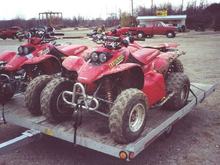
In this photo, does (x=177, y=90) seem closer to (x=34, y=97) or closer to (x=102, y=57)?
(x=102, y=57)

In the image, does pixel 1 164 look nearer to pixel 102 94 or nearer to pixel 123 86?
pixel 102 94

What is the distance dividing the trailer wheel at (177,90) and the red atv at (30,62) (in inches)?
82.7

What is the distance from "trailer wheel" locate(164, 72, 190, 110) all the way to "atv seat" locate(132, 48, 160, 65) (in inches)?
20.5

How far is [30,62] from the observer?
236 inches

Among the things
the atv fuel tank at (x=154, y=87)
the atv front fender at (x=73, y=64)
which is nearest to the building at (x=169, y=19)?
the atv fuel tank at (x=154, y=87)

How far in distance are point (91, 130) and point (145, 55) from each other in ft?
5.35

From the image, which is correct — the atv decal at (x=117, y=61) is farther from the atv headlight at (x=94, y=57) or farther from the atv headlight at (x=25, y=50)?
the atv headlight at (x=25, y=50)

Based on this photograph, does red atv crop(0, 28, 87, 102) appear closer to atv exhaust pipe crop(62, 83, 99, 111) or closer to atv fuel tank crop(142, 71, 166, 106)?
atv exhaust pipe crop(62, 83, 99, 111)

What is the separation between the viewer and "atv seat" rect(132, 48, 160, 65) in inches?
210

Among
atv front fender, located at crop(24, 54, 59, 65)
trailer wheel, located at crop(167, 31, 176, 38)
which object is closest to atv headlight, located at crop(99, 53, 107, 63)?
atv front fender, located at crop(24, 54, 59, 65)

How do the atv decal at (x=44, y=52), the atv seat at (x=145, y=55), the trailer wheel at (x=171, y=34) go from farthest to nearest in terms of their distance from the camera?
1. the trailer wheel at (x=171, y=34)
2. the atv decal at (x=44, y=52)
3. the atv seat at (x=145, y=55)

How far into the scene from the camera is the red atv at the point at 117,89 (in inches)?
166

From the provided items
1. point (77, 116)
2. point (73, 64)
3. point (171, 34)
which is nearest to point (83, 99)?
point (77, 116)

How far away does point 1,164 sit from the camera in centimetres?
466
